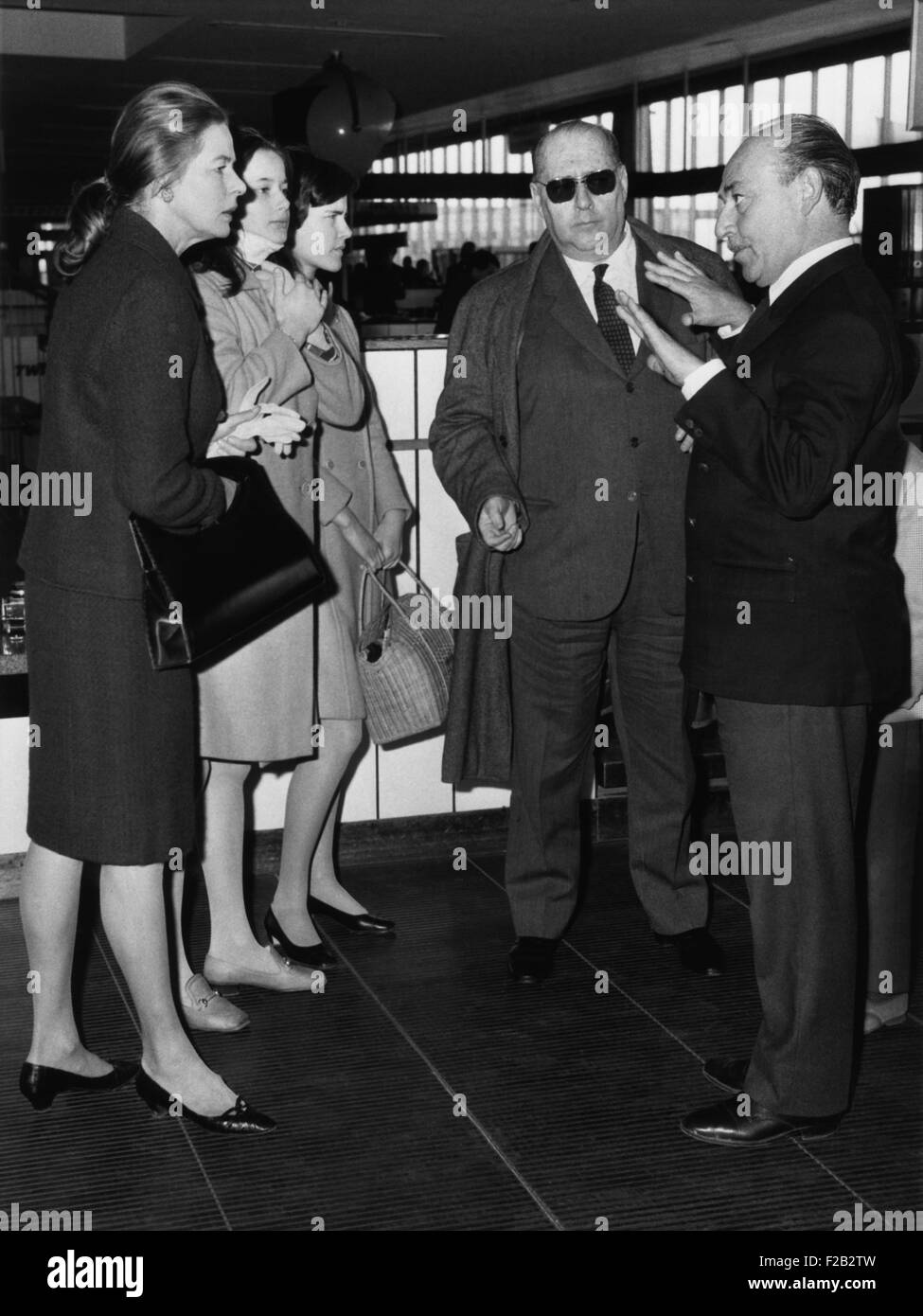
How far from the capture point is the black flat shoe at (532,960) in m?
3.36

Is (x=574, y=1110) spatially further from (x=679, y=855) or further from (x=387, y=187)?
(x=387, y=187)

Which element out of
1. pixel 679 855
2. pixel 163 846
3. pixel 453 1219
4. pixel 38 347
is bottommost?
pixel 453 1219

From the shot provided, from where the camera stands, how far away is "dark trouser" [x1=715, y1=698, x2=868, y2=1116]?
2.50 meters

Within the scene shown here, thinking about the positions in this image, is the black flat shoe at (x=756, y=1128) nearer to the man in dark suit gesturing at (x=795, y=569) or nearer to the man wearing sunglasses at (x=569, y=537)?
the man in dark suit gesturing at (x=795, y=569)

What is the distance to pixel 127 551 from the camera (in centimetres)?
243

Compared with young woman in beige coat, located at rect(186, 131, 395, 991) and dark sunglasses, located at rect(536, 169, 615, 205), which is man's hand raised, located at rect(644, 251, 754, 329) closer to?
dark sunglasses, located at rect(536, 169, 615, 205)

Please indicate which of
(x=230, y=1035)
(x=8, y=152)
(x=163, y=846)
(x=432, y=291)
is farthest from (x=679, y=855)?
(x=8, y=152)

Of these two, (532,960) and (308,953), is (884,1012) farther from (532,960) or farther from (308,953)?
(308,953)

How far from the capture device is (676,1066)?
9.70ft

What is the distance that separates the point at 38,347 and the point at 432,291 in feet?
11.0

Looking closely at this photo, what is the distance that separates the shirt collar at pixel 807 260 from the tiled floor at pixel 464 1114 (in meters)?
1.40

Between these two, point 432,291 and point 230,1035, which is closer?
point 230,1035

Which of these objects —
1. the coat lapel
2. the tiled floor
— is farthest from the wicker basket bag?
the coat lapel

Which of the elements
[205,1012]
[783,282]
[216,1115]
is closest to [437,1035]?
[205,1012]
